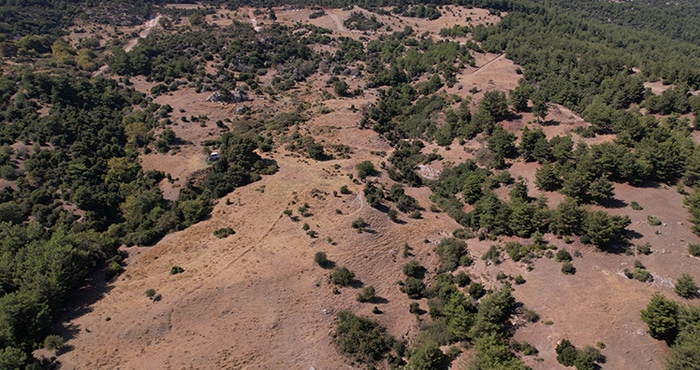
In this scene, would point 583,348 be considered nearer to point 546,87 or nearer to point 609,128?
point 609,128

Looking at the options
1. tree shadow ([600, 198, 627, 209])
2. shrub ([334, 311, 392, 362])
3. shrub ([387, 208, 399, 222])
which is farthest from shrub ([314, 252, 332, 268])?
tree shadow ([600, 198, 627, 209])

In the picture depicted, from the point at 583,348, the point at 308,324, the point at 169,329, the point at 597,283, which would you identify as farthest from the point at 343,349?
the point at 597,283

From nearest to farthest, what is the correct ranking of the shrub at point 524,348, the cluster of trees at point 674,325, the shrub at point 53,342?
the cluster of trees at point 674,325, the shrub at point 524,348, the shrub at point 53,342

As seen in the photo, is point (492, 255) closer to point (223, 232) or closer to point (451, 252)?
point (451, 252)

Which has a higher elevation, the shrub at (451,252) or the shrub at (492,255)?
the shrub at (492,255)

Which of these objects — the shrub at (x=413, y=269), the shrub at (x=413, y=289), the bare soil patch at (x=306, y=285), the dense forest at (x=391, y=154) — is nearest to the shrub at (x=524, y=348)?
the dense forest at (x=391, y=154)

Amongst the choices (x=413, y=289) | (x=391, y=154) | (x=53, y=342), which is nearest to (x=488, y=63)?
(x=391, y=154)

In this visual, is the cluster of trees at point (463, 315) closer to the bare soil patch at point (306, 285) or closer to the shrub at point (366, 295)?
the bare soil patch at point (306, 285)
